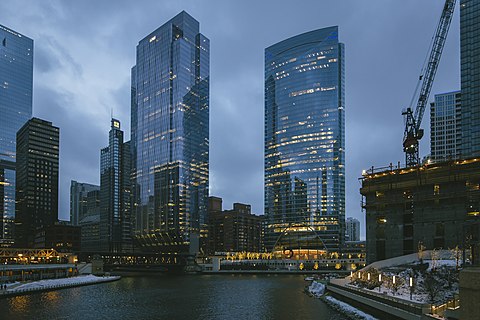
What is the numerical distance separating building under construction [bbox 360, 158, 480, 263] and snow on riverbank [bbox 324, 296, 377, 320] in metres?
40.2

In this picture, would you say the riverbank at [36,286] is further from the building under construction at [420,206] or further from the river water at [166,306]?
the building under construction at [420,206]

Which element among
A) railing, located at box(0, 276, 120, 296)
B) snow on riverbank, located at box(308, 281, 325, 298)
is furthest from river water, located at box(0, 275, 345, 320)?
railing, located at box(0, 276, 120, 296)

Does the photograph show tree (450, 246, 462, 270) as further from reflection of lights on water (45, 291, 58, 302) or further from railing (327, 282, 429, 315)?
reflection of lights on water (45, 291, 58, 302)

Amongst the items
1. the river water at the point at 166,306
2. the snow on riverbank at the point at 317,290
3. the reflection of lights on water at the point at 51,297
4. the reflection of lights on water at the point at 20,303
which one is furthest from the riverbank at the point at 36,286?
the snow on riverbank at the point at 317,290

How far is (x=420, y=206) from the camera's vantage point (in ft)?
405

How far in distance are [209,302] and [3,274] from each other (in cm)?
8431

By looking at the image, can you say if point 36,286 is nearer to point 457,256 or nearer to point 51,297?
point 51,297

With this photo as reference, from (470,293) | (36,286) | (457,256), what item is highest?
(470,293)

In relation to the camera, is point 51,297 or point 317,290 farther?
point 317,290

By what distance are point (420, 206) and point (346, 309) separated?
A: 6117cm

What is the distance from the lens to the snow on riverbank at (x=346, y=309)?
213 ft

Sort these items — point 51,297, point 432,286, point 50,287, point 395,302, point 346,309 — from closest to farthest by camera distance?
point 395,302 → point 432,286 → point 346,309 → point 51,297 → point 50,287

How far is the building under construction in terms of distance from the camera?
115 meters

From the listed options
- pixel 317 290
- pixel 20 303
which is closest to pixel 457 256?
pixel 317 290
